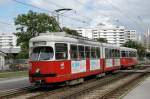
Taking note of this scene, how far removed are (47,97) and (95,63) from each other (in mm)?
11700

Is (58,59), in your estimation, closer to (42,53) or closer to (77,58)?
(42,53)

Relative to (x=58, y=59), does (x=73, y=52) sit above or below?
above

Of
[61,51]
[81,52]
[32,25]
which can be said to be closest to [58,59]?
[61,51]

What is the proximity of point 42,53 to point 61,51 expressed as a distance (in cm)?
111

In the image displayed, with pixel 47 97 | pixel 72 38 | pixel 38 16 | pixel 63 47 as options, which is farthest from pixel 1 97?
pixel 38 16

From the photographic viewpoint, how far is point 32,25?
3083 inches

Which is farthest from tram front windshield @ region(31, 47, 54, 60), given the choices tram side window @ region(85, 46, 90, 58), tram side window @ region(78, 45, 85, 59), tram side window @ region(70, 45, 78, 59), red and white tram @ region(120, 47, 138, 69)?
red and white tram @ region(120, 47, 138, 69)

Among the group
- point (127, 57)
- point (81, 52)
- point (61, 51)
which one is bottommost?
point (127, 57)

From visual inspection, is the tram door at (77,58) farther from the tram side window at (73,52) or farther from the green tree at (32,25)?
the green tree at (32,25)

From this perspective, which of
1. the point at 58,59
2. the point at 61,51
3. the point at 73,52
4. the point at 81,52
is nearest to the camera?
the point at 58,59

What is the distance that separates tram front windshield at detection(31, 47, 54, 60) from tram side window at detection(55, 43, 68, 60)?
345mm

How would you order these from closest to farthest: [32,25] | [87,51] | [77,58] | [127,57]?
[77,58]
[87,51]
[127,57]
[32,25]

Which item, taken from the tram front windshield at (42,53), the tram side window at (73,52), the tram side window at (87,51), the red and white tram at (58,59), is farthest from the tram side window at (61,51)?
the tram side window at (87,51)

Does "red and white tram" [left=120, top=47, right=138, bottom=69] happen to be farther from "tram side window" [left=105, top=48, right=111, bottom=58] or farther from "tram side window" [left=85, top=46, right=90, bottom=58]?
"tram side window" [left=85, top=46, right=90, bottom=58]
